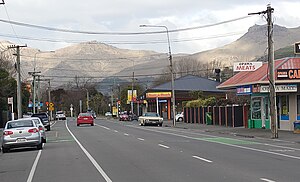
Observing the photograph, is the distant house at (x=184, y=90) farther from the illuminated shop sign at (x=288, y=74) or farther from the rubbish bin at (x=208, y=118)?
the illuminated shop sign at (x=288, y=74)

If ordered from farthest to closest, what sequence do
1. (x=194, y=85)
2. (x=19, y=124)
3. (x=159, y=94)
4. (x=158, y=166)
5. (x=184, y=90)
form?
1. (x=194, y=85)
2. (x=184, y=90)
3. (x=159, y=94)
4. (x=19, y=124)
5. (x=158, y=166)

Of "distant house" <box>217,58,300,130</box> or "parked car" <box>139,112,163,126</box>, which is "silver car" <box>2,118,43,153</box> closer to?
"distant house" <box>217,58,300,130</box>

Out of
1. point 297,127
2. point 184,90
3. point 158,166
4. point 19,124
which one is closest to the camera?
point 158,166

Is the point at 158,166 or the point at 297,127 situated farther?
the point at 297,127

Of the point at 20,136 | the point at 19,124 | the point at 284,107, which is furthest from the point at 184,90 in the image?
the point at 20,136

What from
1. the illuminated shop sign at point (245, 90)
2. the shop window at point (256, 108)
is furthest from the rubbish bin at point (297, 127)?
the shop window at point (256, 108)

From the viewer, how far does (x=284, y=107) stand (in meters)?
38.7

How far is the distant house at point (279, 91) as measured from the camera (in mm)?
36312

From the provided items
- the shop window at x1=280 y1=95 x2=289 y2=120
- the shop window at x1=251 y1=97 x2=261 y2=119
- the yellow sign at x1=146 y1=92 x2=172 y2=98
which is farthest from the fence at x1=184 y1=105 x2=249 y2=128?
the yellow sign at x1=146 y1=92 x2=172 y2=98

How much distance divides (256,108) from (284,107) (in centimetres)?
465

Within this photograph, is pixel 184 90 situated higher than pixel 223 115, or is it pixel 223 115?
pixel 184 90

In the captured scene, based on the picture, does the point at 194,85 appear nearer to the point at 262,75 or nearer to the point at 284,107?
the point at 262,75

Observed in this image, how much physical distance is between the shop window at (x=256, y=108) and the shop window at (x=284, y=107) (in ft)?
12.2

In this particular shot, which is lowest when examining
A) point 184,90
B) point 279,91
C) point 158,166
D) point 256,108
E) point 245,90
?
point 158,166
